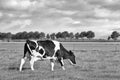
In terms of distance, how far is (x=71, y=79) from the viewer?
9938 millimetres

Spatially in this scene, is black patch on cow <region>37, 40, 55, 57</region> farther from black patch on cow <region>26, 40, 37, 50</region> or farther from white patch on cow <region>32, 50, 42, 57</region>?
white patch on cow <region>32, 50, 42, 57</region>

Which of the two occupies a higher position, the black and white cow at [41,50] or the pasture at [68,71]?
the black and white cow at [41,50]

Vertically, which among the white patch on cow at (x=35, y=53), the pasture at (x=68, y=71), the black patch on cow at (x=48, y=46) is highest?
the black patch on cow at (x=48, y=46)

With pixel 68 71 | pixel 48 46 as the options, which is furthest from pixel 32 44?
pixel 68 71

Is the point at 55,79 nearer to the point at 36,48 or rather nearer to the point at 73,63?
the point at 36,48

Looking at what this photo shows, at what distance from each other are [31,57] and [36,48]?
25.1 inches

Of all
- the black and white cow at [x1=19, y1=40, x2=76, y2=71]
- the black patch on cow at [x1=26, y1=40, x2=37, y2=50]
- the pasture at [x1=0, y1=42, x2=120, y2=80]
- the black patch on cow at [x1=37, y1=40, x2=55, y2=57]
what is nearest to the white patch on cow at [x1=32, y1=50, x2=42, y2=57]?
the black and white cow at [x1=19, y1=40, x2=76, y2=71]

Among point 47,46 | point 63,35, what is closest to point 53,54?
point 47,46

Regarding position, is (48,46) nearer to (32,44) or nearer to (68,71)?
(32,44)

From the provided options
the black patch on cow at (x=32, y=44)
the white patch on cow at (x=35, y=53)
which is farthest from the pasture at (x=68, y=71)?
the black patch on cow at (x=32, y=44)

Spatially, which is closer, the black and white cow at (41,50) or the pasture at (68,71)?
the pasture at (68,71)

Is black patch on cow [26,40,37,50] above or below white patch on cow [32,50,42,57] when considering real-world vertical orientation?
above

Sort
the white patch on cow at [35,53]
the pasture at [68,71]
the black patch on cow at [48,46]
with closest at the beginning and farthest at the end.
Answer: the pasture at [68,71], the white patch on cow at [35,53], the black patch on cow at [48,46]

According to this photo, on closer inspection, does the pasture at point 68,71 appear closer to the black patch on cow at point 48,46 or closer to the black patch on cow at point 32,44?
the black patch on cow at point 48,46
